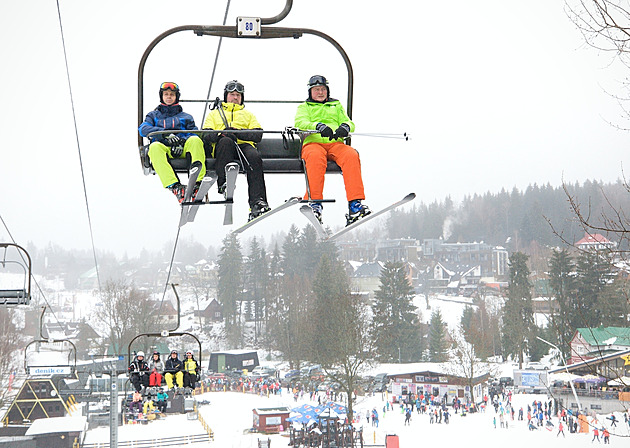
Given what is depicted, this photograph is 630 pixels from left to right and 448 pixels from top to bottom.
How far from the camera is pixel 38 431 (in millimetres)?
17578

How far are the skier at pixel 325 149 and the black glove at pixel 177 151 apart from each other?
76 cm

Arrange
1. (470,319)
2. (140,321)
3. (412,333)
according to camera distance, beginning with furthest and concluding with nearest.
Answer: (470,319), (412,333), (140,321)

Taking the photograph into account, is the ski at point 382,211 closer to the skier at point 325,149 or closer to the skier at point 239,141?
the skier at point 325,149

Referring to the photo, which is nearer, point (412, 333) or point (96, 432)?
point (96, 432)

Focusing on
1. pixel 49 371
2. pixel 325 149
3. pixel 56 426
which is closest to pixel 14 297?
pixel 325 149

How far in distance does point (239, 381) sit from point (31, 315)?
3064 cm

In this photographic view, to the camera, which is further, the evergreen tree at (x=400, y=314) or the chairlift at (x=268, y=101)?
the evergreen tree at (x=400, y=314)

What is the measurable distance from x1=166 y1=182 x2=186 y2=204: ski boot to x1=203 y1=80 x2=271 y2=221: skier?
230 millimetres

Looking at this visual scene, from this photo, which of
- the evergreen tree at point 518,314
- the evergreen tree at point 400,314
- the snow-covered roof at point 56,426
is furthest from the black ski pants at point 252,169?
the evergreen tree at point 400,314

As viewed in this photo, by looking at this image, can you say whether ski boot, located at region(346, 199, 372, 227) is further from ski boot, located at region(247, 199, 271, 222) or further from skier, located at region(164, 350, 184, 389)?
skier, located at region(164, 350, 184, 389)

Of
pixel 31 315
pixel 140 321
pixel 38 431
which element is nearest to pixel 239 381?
pixel 140 321

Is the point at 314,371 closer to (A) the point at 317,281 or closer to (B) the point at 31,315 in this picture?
(A) the point at 317,281

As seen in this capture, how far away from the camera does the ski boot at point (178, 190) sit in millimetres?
4113

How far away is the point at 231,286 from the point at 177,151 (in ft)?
159
